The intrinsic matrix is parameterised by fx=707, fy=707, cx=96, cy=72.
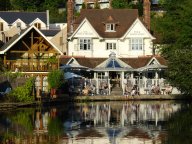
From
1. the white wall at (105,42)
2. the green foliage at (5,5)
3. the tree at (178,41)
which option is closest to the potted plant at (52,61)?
the tree at (178,41)

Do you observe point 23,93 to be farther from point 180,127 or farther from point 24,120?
point 180,127

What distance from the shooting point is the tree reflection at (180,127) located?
3531cm

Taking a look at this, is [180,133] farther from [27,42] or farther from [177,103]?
[27,42]

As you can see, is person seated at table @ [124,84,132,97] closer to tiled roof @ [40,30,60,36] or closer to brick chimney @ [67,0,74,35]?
brick chimney @ [67,0,74,35]

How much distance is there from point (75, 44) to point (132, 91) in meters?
13.7

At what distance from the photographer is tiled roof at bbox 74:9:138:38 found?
77.3 m

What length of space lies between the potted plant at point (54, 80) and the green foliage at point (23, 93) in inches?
155

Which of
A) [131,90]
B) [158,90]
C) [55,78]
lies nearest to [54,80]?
[55,78]

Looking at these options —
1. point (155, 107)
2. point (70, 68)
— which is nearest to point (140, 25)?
point (70, 68)

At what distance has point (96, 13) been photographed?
80.1 metres

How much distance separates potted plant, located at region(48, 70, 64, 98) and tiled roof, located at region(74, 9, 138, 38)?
55.1ft

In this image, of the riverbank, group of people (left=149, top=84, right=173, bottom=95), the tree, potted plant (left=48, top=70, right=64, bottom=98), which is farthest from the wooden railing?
the tree

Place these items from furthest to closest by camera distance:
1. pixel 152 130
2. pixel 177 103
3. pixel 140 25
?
pixel 140 25 → pixel 177 103 → pixel 152 130

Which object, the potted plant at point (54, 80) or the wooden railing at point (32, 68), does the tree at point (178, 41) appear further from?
the wooden railing at point (32, 68)
